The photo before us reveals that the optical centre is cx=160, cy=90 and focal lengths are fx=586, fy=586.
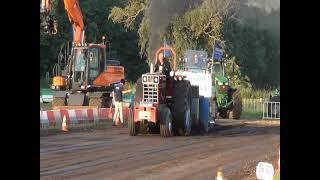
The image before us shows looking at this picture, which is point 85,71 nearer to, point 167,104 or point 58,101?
point 58,101

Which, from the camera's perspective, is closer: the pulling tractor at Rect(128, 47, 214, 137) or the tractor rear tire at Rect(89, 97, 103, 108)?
the pulling tractor at Rect(128, 47, 214, 137)

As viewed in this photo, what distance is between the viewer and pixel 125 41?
536 cm

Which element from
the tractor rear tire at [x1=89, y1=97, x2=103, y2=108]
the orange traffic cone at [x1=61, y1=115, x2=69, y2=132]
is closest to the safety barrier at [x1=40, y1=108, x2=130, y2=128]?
the orange traffic cone at [x1=61, y1=115, x2=69, y2=132]

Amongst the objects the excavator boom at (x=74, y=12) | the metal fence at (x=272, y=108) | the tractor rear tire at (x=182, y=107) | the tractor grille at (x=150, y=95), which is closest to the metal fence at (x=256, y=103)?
the metal fence at (x=272, y=108)

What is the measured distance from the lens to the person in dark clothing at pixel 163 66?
7632 millimetres

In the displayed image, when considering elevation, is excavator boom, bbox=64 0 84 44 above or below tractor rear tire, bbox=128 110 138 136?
above

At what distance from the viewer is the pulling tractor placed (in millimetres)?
9016

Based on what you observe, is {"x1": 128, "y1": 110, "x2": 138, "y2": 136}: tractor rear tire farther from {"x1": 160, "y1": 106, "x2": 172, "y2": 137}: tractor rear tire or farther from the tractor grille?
{"x1": 160, "y1": 106, "x2": 172, "y2": 137}: tractor rear tire
